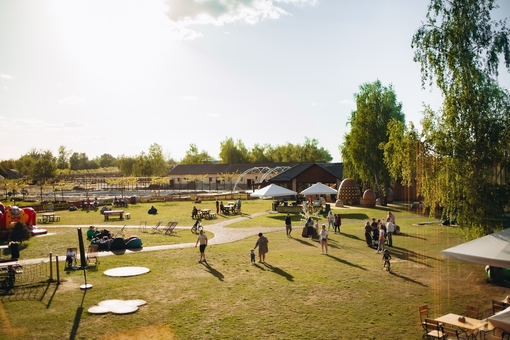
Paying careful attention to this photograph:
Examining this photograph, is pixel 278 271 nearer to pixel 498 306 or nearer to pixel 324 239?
pixel 324 239

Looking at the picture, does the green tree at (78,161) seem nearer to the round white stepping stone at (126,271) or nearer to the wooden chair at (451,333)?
the round white stepping stone at (126,271)

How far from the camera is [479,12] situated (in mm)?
14531

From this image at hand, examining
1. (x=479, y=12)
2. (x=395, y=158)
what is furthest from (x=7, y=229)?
(x=479, y=12)

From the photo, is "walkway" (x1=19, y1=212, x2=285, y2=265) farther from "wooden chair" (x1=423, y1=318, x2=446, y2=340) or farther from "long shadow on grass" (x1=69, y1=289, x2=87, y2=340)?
"wooden chair" (x1=423, y1=318, x2=446, y2=340)

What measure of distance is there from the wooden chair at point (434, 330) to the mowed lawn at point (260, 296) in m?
0.37

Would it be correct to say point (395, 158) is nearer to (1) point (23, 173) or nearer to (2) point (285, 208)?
(2) point (285, 208)

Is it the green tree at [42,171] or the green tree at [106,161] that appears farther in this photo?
the green tree at [106,161]

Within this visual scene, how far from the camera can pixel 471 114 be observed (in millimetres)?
14367

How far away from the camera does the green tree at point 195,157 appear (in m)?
140

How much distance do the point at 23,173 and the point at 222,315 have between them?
126 metres

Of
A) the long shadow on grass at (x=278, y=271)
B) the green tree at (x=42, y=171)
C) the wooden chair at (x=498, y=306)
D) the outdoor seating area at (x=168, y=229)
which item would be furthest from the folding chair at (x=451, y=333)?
the green tree at (x=42, y=171)

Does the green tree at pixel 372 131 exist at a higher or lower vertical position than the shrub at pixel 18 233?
higher

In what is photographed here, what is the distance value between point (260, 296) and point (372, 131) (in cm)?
3474

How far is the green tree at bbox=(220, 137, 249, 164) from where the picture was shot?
123 m
